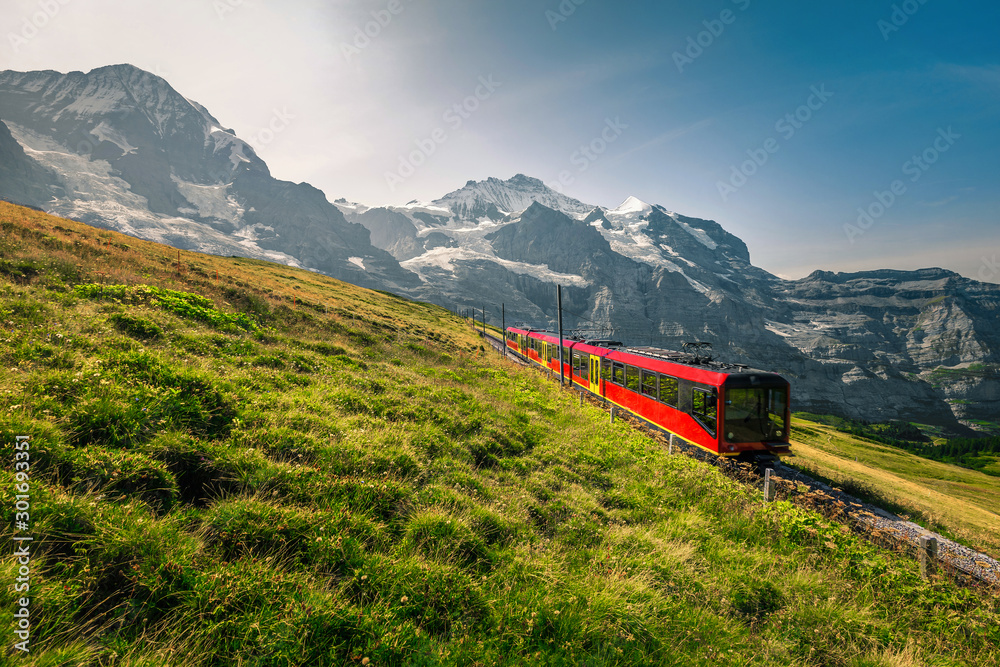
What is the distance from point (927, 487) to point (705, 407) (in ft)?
95.5

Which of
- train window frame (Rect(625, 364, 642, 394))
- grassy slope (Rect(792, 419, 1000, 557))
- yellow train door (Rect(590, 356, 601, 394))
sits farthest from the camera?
yellow train door (Rect(590, 356, 601, 394))

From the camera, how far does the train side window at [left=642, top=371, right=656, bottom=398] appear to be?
15599 mm

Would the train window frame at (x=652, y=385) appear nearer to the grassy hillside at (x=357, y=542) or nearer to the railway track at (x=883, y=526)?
the railway track at (x=883, y=526)

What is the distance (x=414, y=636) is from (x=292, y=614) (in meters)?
1.06

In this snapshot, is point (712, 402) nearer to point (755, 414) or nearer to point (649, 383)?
point (755, 414)

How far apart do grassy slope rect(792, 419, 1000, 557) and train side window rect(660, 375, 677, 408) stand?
7.60 m

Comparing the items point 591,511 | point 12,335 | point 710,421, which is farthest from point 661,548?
point 12,335

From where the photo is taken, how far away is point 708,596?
4.80m

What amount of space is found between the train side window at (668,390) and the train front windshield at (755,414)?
222 cm

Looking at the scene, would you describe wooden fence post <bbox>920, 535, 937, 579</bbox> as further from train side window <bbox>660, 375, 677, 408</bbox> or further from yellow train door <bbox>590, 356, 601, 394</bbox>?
yellow train door <bbox>590, 356, 601, 394</bbox>

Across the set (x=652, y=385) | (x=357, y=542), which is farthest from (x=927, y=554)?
(x=652, y=385)

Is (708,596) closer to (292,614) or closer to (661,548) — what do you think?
(661,548)

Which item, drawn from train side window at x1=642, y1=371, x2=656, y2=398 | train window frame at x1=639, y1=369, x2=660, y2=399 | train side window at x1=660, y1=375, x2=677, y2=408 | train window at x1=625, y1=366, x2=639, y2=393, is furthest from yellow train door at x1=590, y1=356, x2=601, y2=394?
train side window at x1=660, y1=375, x2=677, y2=408

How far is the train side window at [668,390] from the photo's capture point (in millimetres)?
14242
